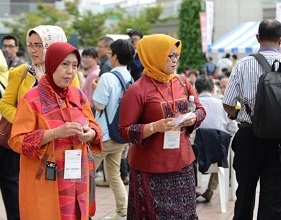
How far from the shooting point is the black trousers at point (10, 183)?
5.75 meters

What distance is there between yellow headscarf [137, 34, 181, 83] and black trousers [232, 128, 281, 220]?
928mm

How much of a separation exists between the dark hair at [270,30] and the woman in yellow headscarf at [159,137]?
839 millimetres

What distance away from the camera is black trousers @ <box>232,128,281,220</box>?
5.29 m

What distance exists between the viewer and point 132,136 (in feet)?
15.9

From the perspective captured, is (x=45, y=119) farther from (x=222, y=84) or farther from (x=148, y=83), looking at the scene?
(x=222, y=84)

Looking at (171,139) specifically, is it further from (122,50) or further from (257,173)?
(122,50)

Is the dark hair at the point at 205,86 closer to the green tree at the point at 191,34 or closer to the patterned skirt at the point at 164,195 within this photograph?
the patterned skirt at the point at 164,195

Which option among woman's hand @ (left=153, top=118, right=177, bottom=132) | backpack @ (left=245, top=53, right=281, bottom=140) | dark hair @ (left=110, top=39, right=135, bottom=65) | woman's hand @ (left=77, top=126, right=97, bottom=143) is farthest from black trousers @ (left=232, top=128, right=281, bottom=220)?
dark hair @ (left=110, top=39, right=135, bottom=65)

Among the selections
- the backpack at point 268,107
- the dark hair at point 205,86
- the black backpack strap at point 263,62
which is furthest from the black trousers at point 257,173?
the dark hair at point 205,86

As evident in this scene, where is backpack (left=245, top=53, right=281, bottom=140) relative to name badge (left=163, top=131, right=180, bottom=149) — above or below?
above

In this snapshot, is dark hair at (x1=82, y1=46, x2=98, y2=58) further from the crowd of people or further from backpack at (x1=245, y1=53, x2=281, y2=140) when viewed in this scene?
backpack at (x1=245, y1=53, x2=281, y2=140)

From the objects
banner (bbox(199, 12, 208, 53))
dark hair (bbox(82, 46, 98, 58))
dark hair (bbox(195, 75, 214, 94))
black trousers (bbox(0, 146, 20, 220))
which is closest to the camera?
black trousers (bbox(0, 146, 20, 220))

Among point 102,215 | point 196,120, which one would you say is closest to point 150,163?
point 196,120

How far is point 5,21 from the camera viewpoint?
34.8m
